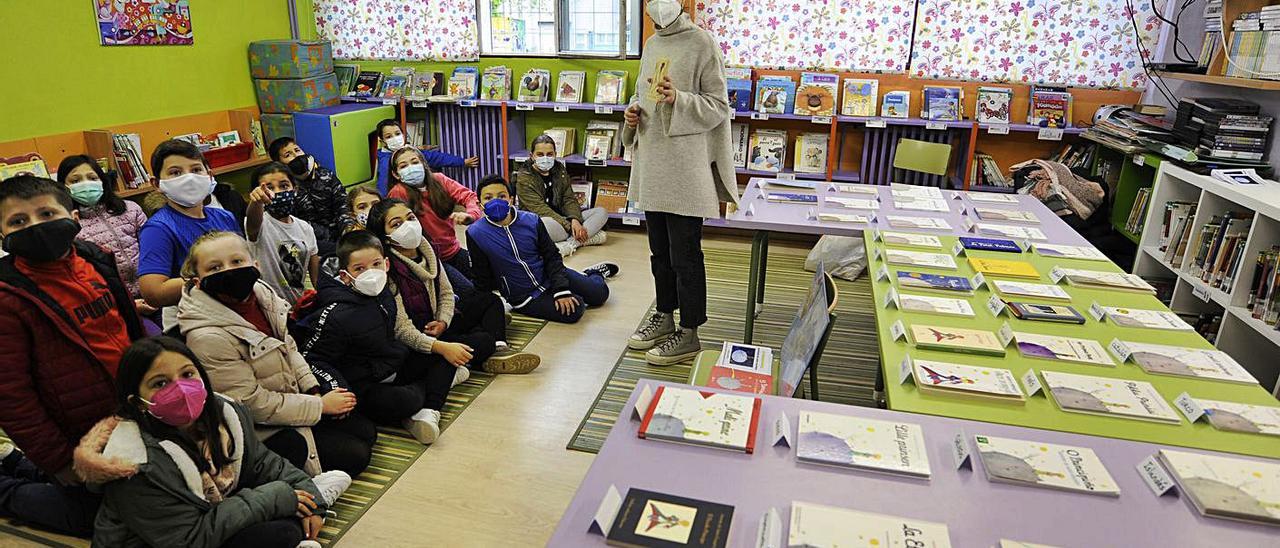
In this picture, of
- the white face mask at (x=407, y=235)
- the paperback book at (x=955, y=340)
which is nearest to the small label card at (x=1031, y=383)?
the paperback book at (x=955, y=340)

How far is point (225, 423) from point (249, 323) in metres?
0.45

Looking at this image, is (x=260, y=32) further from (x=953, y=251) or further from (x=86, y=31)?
(x=953, y=251)

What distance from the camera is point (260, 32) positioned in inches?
219

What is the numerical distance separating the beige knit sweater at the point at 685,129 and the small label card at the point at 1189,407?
5.90 feet

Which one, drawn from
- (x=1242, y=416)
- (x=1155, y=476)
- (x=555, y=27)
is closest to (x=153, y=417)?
(x=1155, y=476)

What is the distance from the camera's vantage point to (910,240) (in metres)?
3.03

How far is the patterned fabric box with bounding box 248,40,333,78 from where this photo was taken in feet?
17.7

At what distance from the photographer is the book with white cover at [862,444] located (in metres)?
1.50

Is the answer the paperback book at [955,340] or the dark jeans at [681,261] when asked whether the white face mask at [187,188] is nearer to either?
the dark jeans at [681,261]

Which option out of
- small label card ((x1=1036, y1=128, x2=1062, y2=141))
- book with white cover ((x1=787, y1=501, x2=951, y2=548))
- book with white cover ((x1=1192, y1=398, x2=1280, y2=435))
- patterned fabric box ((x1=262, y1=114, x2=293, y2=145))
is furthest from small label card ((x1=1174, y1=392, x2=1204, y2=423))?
patterned fabric box ((x1=262, y1=114, x2=293, y2=145))

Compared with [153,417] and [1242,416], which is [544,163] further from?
[1242,416]

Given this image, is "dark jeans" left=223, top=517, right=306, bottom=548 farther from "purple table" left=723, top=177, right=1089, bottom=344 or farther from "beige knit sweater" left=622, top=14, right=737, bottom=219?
"purple table" left=723, top=177, right=1089, bottom=344

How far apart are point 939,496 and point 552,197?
13.9ft

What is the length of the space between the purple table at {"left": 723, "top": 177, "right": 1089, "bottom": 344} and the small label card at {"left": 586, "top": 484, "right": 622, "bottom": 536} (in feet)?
6.70
